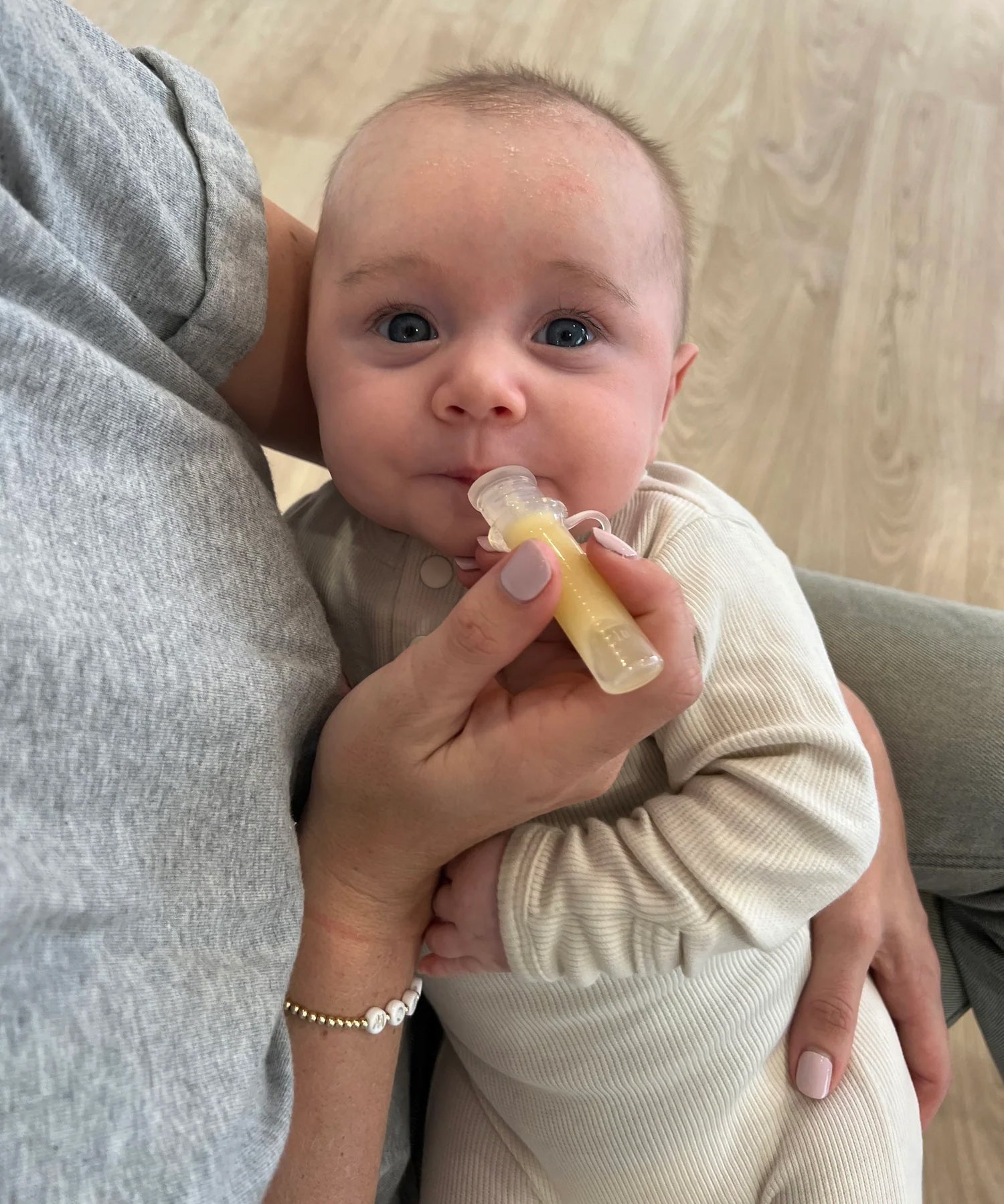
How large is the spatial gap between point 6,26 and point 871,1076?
3.32ft

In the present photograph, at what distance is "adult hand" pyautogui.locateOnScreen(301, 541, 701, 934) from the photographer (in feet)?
1.64

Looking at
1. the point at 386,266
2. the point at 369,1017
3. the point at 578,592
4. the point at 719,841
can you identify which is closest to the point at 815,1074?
the point at 719,841

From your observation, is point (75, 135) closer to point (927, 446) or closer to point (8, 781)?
point (8, 781)

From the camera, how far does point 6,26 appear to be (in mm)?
508

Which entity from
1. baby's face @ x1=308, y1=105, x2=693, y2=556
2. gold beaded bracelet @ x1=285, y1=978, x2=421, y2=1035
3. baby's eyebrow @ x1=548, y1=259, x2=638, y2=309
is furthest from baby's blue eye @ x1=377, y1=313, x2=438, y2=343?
gold beaded bracelet @ x1=285, y1=978, x2=421, y2=1035

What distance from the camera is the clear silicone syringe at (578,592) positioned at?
48cm

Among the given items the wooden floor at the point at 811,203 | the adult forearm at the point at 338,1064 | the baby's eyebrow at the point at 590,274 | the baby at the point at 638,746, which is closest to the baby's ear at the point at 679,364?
the baby at the point at 638,746

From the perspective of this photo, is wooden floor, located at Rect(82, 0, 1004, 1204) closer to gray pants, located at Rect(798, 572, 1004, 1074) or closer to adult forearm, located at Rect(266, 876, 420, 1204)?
gray pants, located at Rect(798, 572, 1004, 1074)

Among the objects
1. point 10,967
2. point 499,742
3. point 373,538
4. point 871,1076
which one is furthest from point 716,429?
point 10,967

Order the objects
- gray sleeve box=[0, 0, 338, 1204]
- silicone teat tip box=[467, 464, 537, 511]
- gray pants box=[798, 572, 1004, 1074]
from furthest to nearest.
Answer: gray pants box=[798, 572, 1004, 1074] → silicone teat tip box=[467, 464, 537, 511] → gray sleeve box=[0, 0, 338, 1204]

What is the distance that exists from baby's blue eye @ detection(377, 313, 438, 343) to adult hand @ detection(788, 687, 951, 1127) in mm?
553

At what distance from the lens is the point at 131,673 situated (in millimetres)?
483

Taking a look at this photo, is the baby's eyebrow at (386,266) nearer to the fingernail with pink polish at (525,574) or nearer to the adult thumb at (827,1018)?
the fingernail with pink polish at (525,574)

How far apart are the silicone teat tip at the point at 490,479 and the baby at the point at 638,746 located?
3 cm
